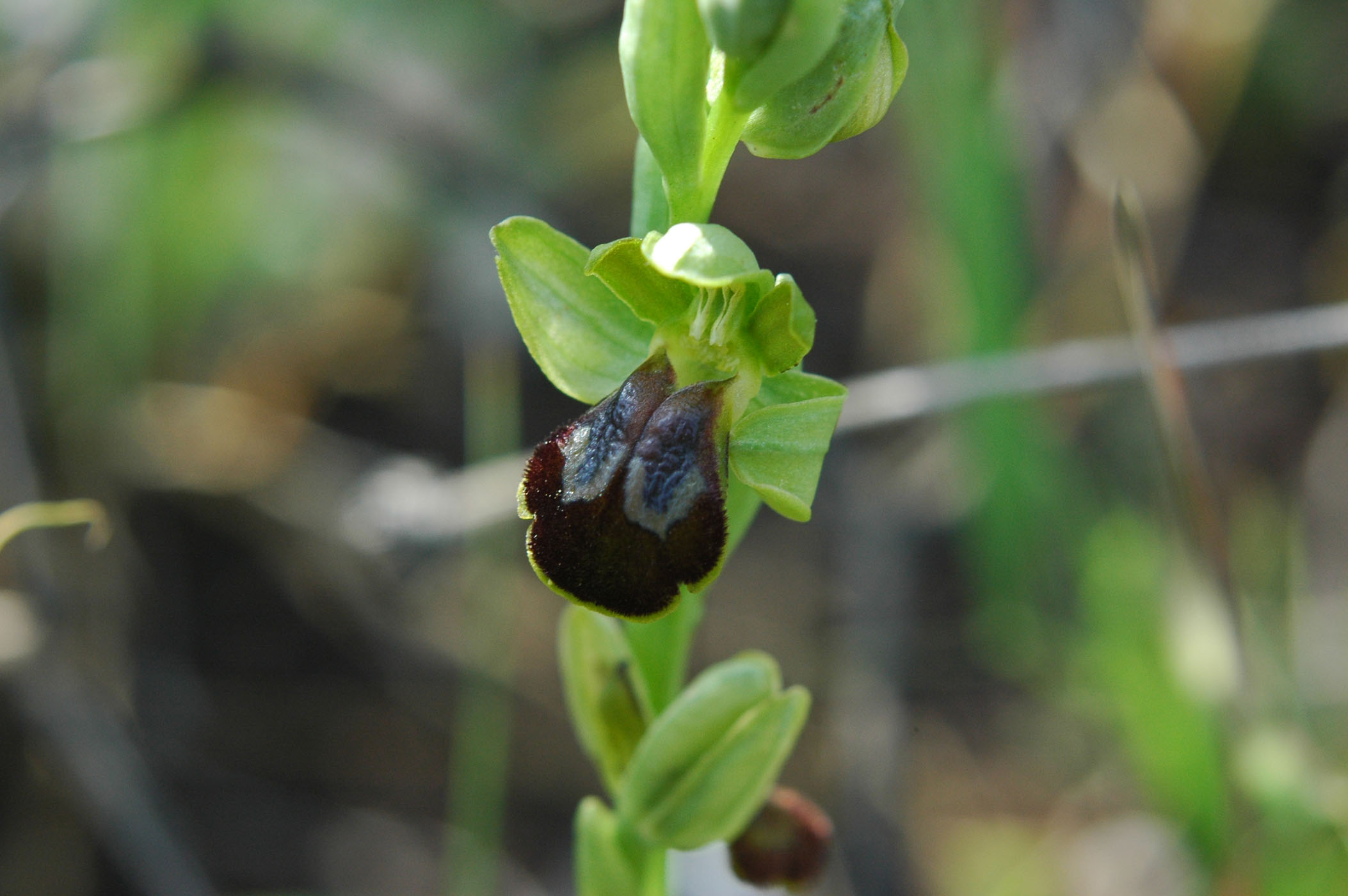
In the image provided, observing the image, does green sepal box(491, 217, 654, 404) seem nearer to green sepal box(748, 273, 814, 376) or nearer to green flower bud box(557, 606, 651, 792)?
green sepal box(748, 273, 814, 376)

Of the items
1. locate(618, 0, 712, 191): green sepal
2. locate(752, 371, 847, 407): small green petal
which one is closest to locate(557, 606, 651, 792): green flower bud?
locate(752, 371, 847, 407): small green petal

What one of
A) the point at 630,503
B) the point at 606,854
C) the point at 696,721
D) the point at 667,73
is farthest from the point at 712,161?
the point at 606,854

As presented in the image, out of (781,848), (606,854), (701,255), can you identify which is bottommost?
(606,854)

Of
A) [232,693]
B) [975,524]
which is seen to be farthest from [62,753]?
[975,524]

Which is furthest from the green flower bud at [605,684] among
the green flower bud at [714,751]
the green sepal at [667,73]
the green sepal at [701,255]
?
the green sepal at [667,73]

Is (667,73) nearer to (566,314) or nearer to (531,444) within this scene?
(566,314)

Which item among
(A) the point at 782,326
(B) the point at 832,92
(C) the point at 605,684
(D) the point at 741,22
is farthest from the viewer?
(C) the point at 605,684

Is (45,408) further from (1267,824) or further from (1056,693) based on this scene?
(1267,824)
